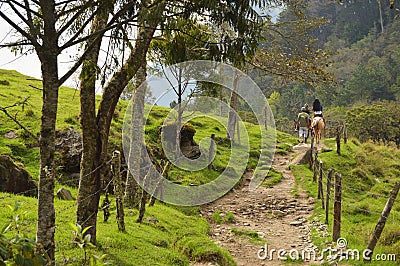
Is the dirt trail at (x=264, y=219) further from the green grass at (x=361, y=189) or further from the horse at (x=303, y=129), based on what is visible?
the horse at (x=303, y=129)

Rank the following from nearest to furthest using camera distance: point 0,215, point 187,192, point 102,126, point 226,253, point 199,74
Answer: point 102,126, point 0,215, point 226,253, point 187,192, point 199,74

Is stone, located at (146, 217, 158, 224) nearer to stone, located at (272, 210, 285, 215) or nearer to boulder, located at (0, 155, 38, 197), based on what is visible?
boulder, located at (0, 155, 38, 197)

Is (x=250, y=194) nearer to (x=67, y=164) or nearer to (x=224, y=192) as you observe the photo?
(x=224, y=192)

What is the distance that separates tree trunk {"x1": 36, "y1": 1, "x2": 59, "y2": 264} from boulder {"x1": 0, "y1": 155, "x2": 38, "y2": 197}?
17.7ft

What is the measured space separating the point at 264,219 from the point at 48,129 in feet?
30.0

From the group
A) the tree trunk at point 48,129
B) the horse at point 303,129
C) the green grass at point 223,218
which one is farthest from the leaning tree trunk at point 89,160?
the horse at point 303,129

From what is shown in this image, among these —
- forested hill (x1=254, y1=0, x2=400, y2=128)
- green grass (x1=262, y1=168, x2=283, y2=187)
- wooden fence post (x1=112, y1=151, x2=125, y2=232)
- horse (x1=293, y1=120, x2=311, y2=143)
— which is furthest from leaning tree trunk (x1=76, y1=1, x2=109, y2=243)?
forested hill (x1=254, y1=0, x2=400, y2=128)

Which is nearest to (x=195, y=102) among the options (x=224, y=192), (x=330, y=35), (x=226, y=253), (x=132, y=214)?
(x=224, y=192)

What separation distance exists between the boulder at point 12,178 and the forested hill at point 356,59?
116 feet

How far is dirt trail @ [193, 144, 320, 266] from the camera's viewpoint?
9344 millimetres

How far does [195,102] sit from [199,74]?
149cm

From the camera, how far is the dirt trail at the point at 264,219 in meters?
9.34

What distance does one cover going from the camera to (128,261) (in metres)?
6.82

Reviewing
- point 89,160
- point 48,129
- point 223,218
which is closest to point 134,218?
point 223,218
